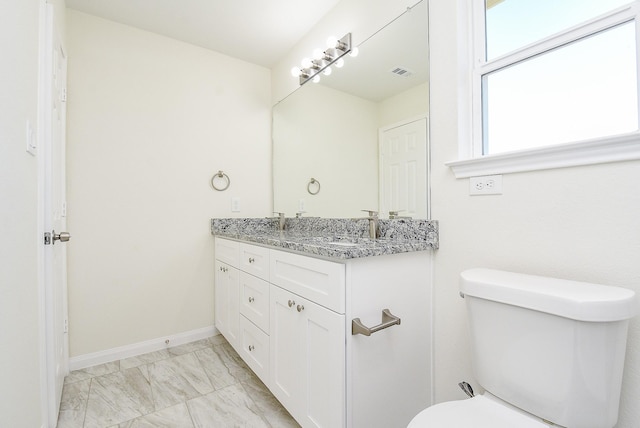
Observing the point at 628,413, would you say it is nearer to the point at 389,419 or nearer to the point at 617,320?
the point at 617,320

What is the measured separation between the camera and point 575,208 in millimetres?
A: 918

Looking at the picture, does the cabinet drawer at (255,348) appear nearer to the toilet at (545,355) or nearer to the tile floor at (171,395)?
the tile floor at (171,395)

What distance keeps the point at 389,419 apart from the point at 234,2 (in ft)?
7.91

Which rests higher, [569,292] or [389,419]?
[569,292]

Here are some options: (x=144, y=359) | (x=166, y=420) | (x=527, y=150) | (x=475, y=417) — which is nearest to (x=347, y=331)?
(x=475, y=417)

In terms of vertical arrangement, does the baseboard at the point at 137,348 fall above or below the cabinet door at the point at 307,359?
below

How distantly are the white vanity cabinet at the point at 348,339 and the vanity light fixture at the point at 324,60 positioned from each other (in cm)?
136

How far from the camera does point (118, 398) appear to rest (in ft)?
5.15

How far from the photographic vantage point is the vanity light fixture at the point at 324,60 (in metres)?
1.85

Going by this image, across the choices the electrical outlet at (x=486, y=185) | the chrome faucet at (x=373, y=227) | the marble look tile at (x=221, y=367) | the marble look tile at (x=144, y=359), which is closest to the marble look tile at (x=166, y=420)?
the marble look tile at (x=221, y=367)

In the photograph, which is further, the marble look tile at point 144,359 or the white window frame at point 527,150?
the marble look tile at point 144,359

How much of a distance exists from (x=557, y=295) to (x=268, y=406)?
139 cm

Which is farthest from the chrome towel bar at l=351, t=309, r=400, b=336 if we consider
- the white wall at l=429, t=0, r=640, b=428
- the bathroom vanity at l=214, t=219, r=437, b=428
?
the white wall at l=429, t=0, r=640, b=428

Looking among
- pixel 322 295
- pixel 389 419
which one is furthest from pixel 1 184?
pixel 389 419
